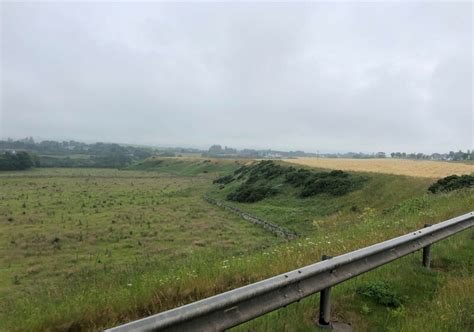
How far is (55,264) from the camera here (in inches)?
717

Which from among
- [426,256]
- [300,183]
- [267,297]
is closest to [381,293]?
[426,256]

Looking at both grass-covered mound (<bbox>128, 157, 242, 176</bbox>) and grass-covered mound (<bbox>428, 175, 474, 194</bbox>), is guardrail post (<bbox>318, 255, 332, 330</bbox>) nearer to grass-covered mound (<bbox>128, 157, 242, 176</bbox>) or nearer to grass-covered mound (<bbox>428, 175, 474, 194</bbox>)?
grass-covered mound (<bbox>428, 175, 474, 194</bbox>)

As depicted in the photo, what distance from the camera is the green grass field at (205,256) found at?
14.8 feet

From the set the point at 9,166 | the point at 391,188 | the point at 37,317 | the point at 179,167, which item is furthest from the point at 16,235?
the point at 9,166

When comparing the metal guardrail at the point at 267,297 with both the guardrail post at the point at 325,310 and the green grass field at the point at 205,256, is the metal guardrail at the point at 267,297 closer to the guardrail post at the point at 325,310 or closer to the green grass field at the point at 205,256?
the guardrail post at the point at 325,310

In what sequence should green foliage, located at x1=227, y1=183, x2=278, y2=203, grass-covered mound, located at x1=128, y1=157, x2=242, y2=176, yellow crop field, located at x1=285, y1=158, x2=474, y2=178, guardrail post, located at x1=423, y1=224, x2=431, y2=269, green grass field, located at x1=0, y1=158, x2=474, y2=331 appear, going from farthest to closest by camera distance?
grass-covered mound, located at x1=128, y1=157, x2=242, y2=176 → green foliage, located at x1=227, y1=183, x2=278, y2=203 → yellow crop field, located at x1=285, y1=158, x2=474, y2=178 → guardrail post, located at x1=423, y1=224, x2=431, y2=269 → green grass field, located at x1=0, y1=158, x2=474, y2=331

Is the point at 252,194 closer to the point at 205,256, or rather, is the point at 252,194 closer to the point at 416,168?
the point at 416,168

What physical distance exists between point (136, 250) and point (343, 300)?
17.8m

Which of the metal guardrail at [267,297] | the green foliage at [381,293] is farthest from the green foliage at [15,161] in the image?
the metal guardrail at [267,297]

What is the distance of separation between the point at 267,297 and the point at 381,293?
230 centimetres

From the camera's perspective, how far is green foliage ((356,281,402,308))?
489 cm

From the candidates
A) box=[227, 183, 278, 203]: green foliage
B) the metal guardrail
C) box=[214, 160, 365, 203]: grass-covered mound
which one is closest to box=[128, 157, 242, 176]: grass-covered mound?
box=[214, 160, 365, 203]: grass-covered mound

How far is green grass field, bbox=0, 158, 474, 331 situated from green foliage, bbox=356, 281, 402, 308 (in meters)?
0.06

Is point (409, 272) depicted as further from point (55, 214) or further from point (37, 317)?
point (55, 214)
